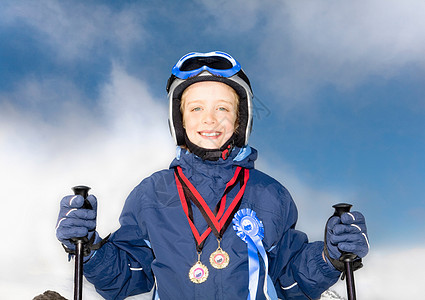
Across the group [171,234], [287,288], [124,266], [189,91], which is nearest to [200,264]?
[171,234]

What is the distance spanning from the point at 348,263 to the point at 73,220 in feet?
8.00

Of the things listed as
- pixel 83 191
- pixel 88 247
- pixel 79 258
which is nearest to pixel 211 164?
pixel 83 191

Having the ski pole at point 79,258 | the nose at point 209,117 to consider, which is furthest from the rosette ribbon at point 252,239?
the ski pole at point 79,258

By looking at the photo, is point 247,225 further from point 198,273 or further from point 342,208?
point 342,208

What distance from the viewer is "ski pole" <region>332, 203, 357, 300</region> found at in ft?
10.3

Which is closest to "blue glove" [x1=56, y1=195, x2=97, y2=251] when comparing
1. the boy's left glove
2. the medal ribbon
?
the medal ribbon

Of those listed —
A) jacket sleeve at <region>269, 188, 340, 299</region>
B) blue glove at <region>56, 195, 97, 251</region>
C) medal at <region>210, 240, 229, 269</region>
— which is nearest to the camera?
blue glove at <region>56, 195, 97, 251</region>

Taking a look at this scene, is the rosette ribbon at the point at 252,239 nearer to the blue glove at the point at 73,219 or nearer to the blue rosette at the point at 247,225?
the blue rosette at the point at 247,225

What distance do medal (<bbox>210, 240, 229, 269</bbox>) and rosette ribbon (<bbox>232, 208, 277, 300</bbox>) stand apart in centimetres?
23

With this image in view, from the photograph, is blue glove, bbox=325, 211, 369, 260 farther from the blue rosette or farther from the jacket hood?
the jacket hood

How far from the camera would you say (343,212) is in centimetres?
319

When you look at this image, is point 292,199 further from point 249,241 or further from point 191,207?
point 191,207

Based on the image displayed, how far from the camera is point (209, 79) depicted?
4090mm

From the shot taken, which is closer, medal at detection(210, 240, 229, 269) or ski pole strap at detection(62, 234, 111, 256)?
ski pole strap at detection(62, 234, 111, 256)
